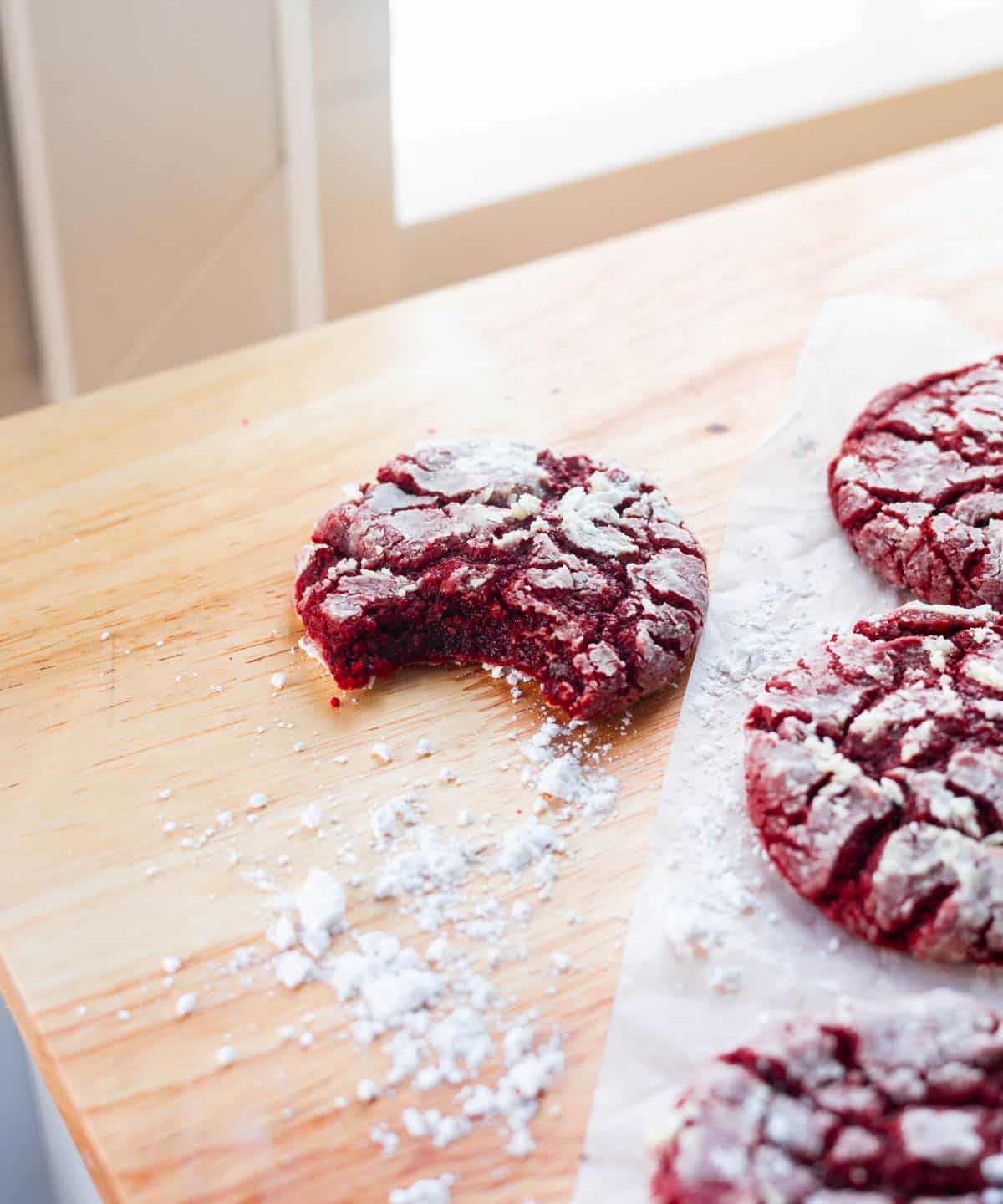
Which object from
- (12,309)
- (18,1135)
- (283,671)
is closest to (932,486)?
(283,671)

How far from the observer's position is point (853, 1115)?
3.29ft

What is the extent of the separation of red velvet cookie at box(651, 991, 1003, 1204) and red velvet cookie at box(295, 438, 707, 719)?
0.48 meters

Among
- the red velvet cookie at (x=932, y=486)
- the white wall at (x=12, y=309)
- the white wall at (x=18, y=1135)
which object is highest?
the red velvet cookie at (x=932, y=486)

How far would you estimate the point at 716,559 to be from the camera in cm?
167

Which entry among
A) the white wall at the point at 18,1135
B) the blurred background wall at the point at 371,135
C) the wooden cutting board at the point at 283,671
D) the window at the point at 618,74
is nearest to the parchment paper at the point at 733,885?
the wooden cutting board at the point at 283,671

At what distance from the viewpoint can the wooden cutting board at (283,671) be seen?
110cm

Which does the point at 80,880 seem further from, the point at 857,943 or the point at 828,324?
the point at 828,324

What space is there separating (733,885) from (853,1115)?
0.95 feet

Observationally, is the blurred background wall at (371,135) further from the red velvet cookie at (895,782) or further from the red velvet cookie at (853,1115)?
the red velvet cookie at (853,1115)

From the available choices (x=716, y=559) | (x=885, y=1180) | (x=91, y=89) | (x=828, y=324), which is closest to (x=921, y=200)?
(x=828, y=324)

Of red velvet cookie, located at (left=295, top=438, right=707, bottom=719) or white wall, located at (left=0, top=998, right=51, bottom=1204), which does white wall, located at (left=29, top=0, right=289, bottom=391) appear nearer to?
red velvet cookie, located at (left=295, top=438, right=707, bottom=719)

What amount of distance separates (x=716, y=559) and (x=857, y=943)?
59cm

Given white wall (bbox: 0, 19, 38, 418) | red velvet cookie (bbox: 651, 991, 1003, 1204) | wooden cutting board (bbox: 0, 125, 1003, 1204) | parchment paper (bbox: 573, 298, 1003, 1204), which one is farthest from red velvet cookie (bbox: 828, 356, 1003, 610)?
white wall (bbox: 0, 19, 38, 418)

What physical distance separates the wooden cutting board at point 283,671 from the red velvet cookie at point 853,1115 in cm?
13
